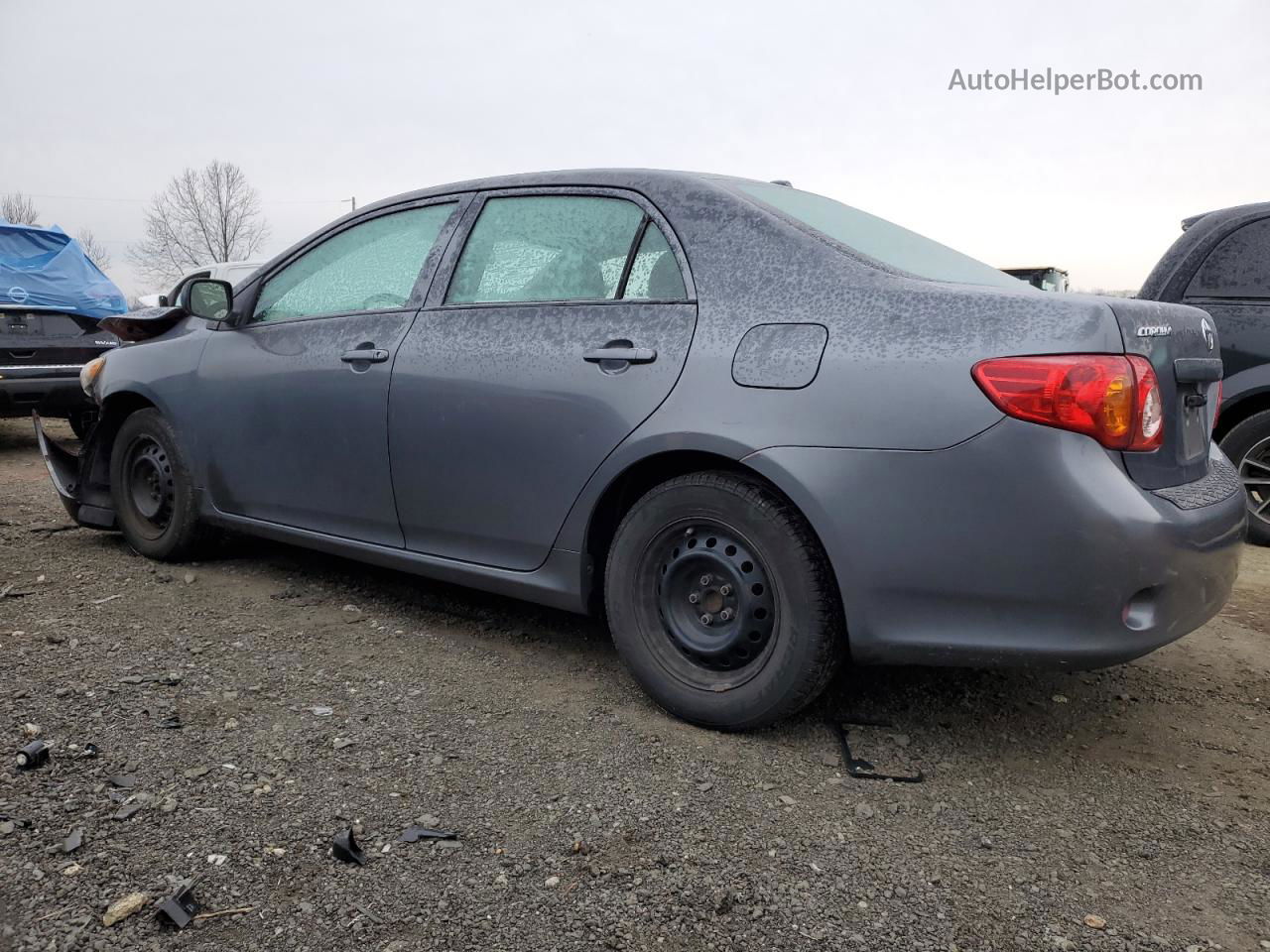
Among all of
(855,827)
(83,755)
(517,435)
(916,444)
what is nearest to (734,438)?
(916,444)

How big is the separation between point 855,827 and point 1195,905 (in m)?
0.69

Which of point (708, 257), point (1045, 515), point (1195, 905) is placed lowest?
point (1195, 905)

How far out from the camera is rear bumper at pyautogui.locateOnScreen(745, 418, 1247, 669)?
89.0 inches

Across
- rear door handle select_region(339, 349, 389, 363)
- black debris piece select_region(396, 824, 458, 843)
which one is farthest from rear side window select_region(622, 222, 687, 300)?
black debris piece select_region(396, 824, 458, 843)

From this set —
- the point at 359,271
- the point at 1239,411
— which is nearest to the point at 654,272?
the point at 359,271

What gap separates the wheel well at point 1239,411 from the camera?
560 centimetres

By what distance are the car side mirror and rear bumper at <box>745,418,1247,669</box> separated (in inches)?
103

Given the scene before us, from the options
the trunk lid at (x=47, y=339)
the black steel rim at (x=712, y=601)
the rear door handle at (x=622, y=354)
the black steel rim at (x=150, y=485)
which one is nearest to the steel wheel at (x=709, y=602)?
the black steel rim at (x=712, y=601)

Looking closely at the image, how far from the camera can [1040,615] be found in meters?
2.33

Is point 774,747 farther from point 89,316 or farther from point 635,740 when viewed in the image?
point 89,316

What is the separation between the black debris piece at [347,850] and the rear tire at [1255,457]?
206 inches

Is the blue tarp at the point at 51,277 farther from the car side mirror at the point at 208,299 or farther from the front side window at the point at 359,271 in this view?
the front side window at the point at 359,271

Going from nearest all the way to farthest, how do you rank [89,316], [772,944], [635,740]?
[772,944], [635,740], [89,316]

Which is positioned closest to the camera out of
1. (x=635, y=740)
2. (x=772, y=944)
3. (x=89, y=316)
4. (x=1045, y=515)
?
(x=772, y=944)
